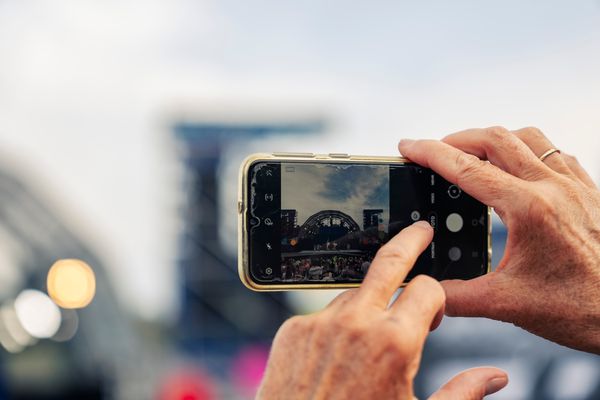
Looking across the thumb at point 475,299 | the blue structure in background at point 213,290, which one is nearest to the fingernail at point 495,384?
the thumb at point 475,299

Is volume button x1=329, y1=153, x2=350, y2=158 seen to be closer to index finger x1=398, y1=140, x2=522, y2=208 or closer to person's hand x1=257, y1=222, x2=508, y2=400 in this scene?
index finger x1=398, y1=140, x2=522, y2=208

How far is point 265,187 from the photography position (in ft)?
5.63

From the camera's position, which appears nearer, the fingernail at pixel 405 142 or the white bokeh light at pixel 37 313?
the fingernail at pixel 405 142

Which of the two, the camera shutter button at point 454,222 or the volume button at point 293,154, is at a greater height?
the volume button at point 293,154

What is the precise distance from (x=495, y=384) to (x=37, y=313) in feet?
24.8

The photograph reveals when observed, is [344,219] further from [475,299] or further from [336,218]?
[475,299]

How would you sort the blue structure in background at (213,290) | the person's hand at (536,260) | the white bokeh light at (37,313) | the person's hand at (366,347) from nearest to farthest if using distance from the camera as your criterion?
the person's hand at (366,347), the person's hand at (536,260), the white bokeh light at (37,313), the blue structure in background at (213,290)

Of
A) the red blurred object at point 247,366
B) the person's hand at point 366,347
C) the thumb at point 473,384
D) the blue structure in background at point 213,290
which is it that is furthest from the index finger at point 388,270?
the red blurred object at point 247,366

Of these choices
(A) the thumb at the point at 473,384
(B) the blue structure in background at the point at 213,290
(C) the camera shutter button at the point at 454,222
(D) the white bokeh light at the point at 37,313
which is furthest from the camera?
(B) the blue structure in background at the point at 213,290

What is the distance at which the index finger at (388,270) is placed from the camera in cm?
119

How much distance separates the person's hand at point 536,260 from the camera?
5.08 ft

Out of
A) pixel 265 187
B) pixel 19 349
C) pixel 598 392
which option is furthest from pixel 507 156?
pixel 598 392

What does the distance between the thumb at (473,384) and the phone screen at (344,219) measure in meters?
0.49

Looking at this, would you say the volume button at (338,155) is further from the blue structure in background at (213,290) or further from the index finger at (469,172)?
the blue structure in background at (213,290)
